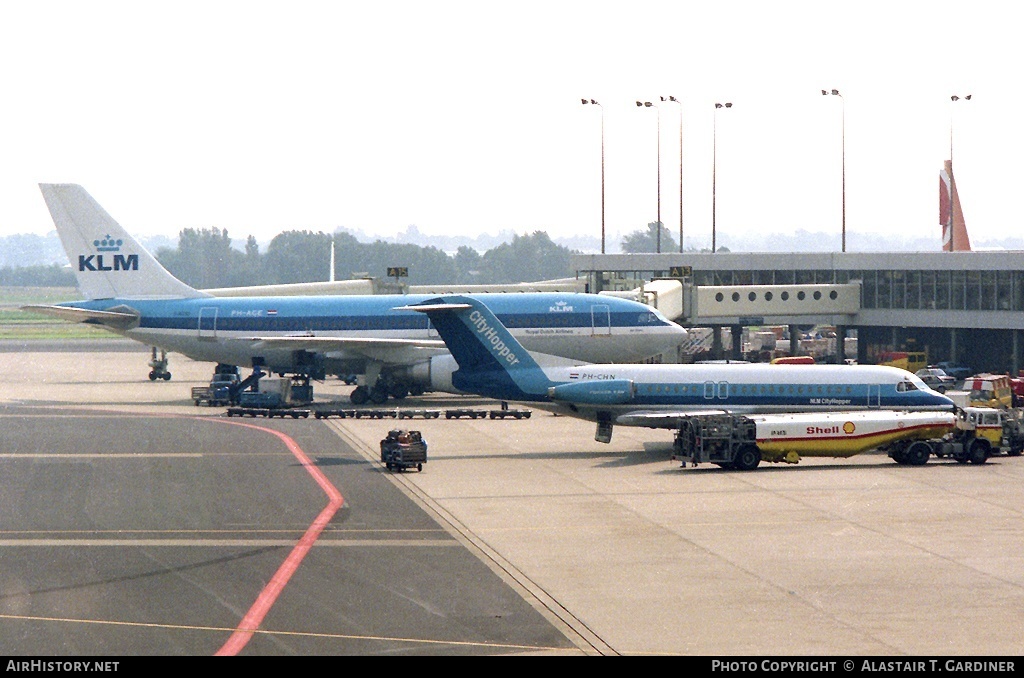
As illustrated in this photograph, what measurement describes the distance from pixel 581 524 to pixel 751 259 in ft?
210

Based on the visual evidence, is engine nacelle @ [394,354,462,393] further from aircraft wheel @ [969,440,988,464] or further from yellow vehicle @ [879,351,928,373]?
yellow vehicle @ [879,351,928,373]

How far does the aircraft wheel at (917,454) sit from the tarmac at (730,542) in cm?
72

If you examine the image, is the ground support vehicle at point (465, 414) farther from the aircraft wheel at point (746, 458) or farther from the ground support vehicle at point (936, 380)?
the ground support vehicle at point (936, 380)

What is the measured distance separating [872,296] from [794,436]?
47430 millimetres

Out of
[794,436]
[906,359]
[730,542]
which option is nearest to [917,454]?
[794,436]

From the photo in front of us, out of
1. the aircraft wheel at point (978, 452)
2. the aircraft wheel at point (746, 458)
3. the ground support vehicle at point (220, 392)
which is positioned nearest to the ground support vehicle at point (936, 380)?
the aircraft wheel at point (978, 452)

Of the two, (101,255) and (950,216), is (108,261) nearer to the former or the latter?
(101,255)

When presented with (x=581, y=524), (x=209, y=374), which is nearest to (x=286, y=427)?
(x=581, y=524)

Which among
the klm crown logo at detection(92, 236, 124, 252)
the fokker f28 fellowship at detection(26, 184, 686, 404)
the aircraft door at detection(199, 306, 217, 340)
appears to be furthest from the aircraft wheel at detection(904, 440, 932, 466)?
the klm crown logo at detection(92, 236, 124, 252)

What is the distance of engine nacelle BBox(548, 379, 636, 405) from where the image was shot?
49.8 metres

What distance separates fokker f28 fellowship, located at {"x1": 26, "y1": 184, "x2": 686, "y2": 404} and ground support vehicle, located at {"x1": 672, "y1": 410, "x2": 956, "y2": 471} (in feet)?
79.4

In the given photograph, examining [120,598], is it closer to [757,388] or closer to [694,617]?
[694,617]

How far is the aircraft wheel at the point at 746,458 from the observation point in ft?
150

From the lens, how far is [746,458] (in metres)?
45.8
